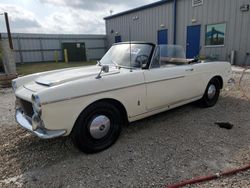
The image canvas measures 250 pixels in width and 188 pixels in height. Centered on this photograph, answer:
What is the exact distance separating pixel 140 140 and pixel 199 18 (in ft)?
39.0

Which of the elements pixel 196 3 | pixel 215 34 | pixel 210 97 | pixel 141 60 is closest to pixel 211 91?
pixel 210 97

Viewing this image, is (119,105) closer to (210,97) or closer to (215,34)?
(210,97)

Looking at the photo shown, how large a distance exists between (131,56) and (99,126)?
145cm

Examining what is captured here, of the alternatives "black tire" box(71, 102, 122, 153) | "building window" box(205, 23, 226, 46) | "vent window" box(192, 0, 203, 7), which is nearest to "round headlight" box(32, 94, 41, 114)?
"black tire" box(71, 102, 122, 153)

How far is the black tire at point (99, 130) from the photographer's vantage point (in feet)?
9.16

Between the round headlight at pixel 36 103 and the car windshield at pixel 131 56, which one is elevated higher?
the car windshield at pixel 131 56

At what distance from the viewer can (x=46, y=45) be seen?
2011 cm

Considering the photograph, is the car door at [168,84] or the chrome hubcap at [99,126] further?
the car door at [168,84]

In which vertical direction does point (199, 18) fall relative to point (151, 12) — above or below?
below

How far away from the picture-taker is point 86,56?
21531 mm

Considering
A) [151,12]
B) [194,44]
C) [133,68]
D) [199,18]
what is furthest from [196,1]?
[133,68]

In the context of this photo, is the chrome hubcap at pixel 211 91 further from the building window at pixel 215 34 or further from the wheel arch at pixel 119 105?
the building window at pixel 215 34

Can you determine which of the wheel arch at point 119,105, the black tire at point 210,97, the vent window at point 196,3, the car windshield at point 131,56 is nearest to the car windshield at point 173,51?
the car windshield at point 131,56

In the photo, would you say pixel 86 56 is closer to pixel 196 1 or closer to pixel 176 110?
pixel 196 1
